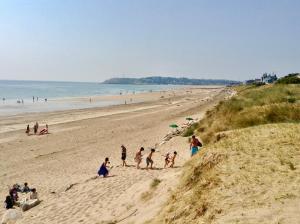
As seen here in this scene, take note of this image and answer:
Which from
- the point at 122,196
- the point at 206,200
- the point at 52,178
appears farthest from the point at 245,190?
the point at 52,178

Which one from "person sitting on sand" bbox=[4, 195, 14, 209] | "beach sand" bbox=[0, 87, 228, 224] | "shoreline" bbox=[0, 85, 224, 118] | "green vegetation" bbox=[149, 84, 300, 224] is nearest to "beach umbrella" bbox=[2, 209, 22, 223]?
"beach sand" bbox=[0, 87, 228, 224]

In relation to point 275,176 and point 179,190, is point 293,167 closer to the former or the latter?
point 275,176

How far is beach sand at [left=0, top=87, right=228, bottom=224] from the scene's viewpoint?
12.1m

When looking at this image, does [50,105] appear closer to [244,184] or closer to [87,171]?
[87,171]

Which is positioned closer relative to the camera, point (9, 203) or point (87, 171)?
point (9, 203)

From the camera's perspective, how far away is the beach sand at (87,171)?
12141 mm

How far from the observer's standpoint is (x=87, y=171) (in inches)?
799

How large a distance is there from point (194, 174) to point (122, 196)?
4112 mm

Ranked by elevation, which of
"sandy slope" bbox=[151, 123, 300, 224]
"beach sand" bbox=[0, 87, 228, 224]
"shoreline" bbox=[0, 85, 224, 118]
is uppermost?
"sandy slope" bbox=[151, 123, 300, 224]

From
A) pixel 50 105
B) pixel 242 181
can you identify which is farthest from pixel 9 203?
pixel 50 105

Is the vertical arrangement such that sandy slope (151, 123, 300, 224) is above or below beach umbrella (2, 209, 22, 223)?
above

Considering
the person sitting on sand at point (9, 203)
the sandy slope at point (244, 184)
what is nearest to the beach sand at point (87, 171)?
the person sitting on sand at point (9, 203)

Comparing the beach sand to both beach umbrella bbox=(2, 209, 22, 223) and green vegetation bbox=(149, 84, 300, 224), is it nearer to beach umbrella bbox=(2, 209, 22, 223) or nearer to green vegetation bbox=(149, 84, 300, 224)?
beach umbrella bbox=(2, 209, 22, 223)

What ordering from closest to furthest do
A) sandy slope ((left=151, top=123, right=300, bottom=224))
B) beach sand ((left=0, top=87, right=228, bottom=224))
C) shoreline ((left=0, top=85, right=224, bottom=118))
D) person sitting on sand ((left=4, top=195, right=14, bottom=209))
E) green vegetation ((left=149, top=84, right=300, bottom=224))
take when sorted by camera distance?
sandy slope ((left=151, top=123, right=300, bottom=224)) → green vegetation ((left=149, top=84, right=300, bottom=224)) → beach sand ((left=0, top=87, right=228, bottom=224)) → person sitting on sand ((left=4, top=195, right=14, bottom=209)) → shoreline ((left=0, top=85, right=224, bottom=118))
